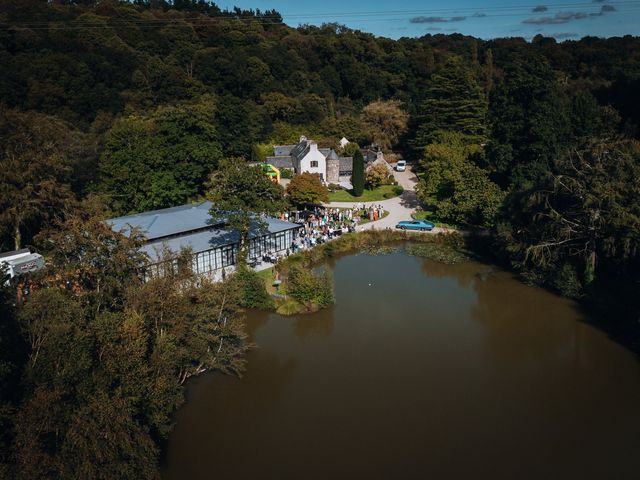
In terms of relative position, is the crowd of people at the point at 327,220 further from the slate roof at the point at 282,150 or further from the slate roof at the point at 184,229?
the slate roof at the point at 282,150

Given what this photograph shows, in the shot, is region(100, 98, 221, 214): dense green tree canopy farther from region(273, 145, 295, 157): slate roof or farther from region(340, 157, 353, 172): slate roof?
region(340, 157, 353, 172): slate roof

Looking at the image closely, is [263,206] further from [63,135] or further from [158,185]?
[63,135]

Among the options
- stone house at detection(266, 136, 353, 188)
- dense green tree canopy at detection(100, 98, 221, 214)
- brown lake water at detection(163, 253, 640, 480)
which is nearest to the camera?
brown lake water at detection(163, 253, 640, 480)

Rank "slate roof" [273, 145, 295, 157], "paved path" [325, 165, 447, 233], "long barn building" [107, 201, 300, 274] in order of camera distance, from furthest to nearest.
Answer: "slate roof" [273, 145, 295, 157], "paved path" [325, 165, 447, 233], "long barn building" [107, 201, 300, 274]

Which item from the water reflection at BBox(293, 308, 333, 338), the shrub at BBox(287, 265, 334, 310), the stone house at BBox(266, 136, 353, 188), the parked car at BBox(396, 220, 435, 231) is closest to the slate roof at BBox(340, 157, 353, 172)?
the stone house at BBox(266, 136, 353, 188)

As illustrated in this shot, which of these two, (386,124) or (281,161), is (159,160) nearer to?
(281,161)

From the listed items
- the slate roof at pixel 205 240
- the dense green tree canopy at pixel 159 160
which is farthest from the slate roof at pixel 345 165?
the slate roof at pixel 205 240

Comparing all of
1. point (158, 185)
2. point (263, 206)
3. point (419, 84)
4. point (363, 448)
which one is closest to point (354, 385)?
point (363, 448)

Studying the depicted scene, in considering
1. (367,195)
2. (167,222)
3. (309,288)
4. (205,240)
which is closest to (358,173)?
(367,195)
